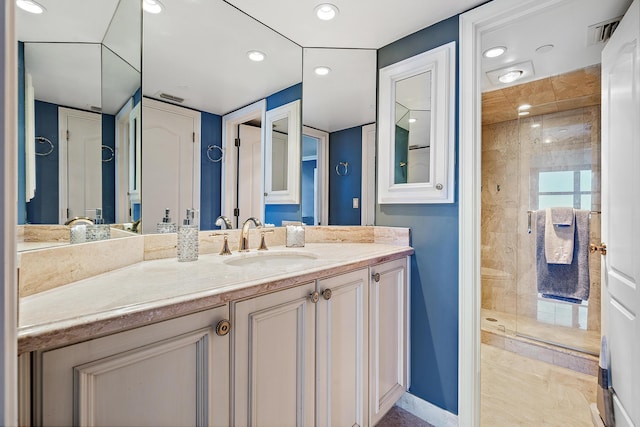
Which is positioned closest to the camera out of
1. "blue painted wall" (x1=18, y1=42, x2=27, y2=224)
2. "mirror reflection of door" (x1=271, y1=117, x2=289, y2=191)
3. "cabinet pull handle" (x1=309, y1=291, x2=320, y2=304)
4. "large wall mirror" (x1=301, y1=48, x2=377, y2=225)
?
"blue painted wall" (x1=18, y1=42, x2=27, y2=224)

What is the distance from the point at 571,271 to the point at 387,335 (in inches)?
83.6

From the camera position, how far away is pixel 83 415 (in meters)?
0.56

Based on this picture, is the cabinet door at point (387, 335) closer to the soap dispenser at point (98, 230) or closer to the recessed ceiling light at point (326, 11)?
the soap dispenser at point (98, 230)

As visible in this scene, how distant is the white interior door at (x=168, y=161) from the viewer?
4.10 feet

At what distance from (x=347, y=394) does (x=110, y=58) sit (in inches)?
61.4

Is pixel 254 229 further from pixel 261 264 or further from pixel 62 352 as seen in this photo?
pixel 62 352

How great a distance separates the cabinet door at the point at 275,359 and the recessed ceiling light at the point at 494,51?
1.88m

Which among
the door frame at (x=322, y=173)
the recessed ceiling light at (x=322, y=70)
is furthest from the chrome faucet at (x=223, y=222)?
the recessed ceiling light at (x=322, y=70)

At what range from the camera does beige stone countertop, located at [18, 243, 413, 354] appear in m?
0.54

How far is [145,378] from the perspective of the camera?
650 mm

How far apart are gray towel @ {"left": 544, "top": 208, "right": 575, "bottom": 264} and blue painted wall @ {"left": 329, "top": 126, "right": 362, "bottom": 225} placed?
6.41ft

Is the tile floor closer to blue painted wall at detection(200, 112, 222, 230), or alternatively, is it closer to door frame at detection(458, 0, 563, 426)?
door frame at detection(458, 0, 563, 426)

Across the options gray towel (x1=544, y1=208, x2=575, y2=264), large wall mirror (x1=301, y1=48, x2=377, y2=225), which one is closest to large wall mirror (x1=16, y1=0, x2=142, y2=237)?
large wall mirror (x1=301, y1=48, x2=377, y2=225)

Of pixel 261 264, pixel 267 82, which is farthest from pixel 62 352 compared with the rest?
pixel 267 82
